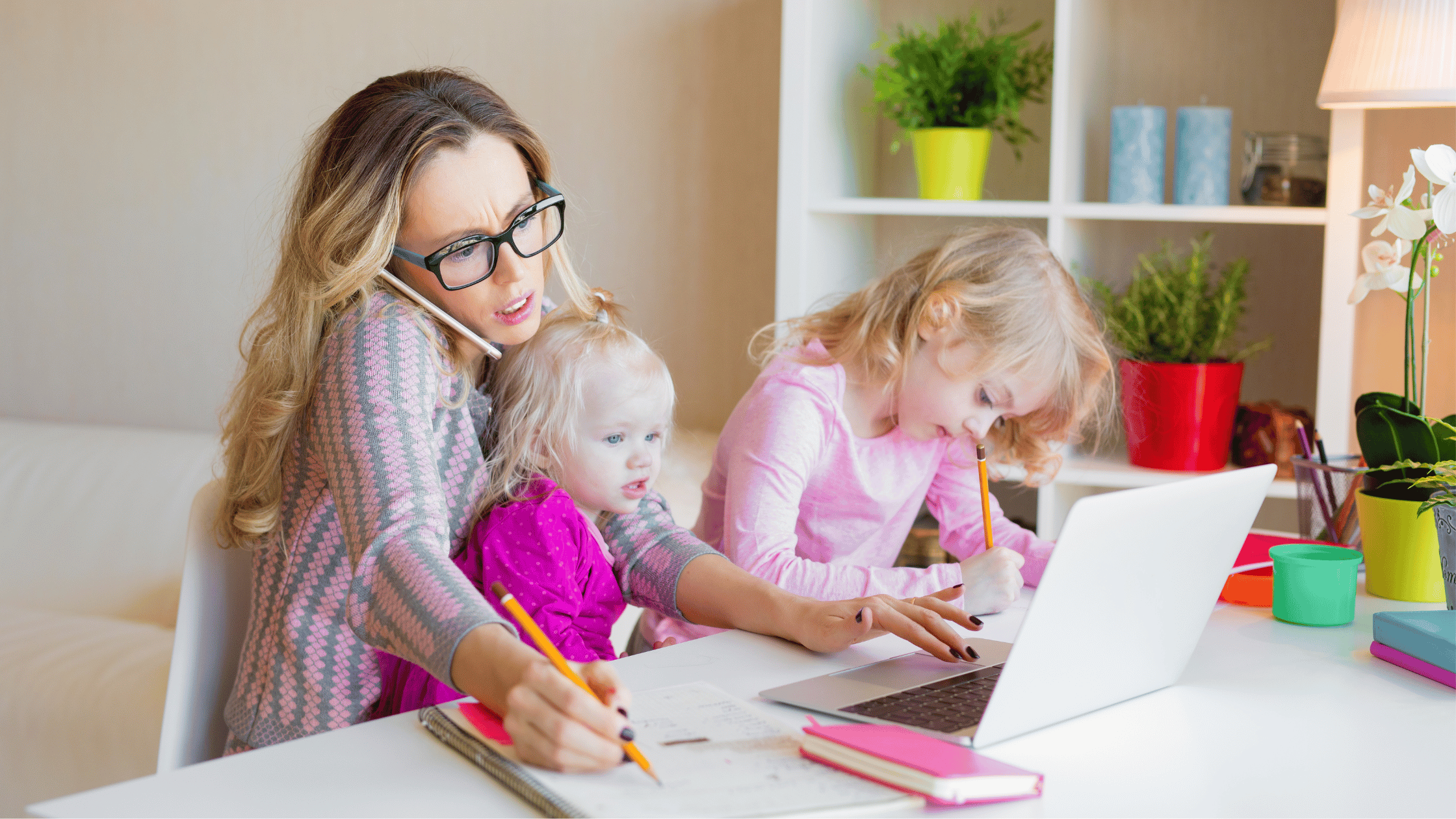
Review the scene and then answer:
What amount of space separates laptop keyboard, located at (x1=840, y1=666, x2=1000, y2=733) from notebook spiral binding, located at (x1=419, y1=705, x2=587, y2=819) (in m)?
0.24

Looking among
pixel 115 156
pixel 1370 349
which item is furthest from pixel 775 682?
pixel 115 156

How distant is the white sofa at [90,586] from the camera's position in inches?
73.8

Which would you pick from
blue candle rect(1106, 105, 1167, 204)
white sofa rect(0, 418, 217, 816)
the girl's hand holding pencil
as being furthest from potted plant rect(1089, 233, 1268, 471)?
white sofa rect(0, 418, 217, 816)

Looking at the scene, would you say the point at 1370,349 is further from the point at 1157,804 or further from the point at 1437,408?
the point at 1157,804

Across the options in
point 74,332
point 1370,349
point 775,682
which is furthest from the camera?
point 74,332

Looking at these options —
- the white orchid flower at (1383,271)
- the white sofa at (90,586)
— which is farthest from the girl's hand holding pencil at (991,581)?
the white sofa at (90,586)

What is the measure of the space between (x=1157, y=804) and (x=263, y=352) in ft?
2.74

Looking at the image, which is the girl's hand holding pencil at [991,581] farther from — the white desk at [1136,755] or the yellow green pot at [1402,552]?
the yellow green pot at [1402,552]

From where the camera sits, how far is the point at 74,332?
2.77 m

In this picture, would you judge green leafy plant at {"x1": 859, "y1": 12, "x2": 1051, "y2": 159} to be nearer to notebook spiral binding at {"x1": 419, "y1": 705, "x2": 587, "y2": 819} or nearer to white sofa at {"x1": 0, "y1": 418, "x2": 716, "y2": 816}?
white sofa at {"x1": 0, "y1": 418, "x2": 716, "y2": 816}

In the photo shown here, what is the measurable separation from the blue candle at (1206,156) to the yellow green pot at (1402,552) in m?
0.90

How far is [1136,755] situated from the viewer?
2.59 feet

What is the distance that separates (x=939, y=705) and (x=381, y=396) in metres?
0.51

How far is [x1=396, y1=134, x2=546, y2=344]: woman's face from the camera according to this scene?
1.10m
